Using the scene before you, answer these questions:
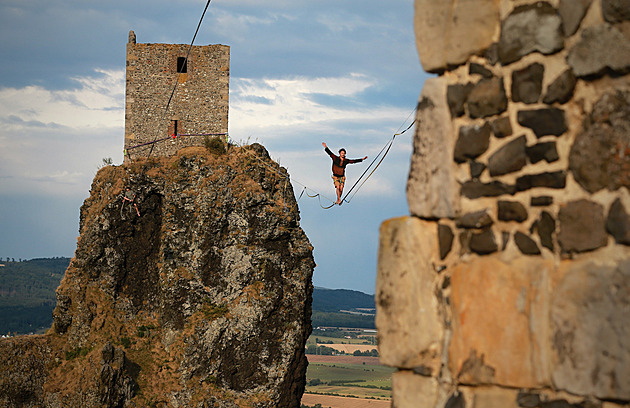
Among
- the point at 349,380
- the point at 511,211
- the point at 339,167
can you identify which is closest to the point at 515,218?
the point at 511,211

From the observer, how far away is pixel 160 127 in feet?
110

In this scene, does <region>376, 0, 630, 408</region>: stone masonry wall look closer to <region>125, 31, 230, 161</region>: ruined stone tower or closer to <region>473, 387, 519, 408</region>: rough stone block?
<region>473, 387, 519, 408</region>: rough stone block

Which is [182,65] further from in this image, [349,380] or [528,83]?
[349,380]

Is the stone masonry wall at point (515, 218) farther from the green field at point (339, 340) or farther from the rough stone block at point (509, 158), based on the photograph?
the green field at point (339, 340)

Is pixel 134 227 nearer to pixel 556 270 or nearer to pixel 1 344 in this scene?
pixel 1 344

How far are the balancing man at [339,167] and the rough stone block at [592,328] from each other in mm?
19196

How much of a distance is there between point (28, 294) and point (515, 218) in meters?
180

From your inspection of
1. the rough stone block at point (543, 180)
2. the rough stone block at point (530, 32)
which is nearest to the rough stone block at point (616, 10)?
the rough stone block at point (530, 32)

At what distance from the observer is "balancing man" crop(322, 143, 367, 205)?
2284 centimetres

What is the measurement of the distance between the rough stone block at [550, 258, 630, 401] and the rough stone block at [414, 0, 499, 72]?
1.14 m

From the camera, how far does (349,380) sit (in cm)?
12094

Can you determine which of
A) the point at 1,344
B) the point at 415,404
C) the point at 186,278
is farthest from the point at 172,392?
the point at 415,404

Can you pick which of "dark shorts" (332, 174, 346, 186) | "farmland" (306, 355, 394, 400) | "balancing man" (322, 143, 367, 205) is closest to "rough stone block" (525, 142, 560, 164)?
"balancing man" (322, 143, 367, 205)

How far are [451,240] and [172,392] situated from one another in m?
28.4
